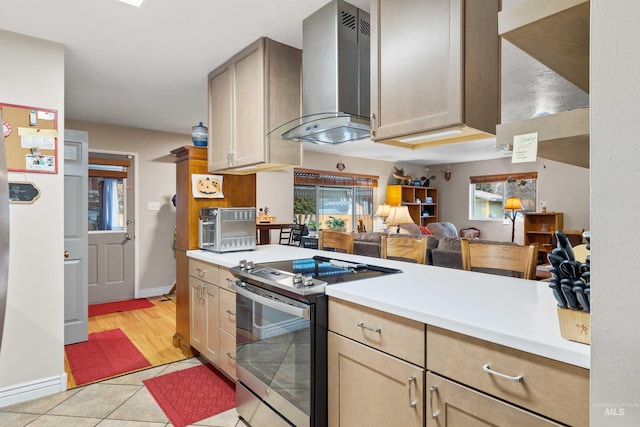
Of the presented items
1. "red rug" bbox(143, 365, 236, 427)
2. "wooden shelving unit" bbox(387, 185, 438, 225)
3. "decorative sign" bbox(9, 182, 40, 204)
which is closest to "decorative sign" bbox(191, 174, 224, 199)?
"decorative sign" bbox(9, 182, 40, 204)

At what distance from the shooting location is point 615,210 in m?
0.56

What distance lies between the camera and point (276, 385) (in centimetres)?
175

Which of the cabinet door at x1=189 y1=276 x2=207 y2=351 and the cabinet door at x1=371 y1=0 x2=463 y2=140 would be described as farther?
the cabinet door at x1=189 y1=276 x2=207 y2=351

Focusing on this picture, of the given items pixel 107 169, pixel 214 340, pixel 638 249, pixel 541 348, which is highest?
pixel 107 169

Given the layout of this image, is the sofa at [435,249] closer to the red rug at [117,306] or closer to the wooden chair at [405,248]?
the wooden chair at [405,248]

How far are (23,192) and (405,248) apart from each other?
2479mm

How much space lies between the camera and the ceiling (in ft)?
6.43

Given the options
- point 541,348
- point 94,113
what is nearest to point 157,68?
point 94,113

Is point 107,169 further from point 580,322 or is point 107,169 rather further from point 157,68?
point 580,322

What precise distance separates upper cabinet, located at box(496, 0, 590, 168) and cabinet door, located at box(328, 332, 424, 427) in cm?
79

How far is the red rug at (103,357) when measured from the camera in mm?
2613

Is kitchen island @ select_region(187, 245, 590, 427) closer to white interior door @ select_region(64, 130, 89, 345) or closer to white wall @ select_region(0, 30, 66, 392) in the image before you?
white wall @ select_region(0, 30, 66, 392)

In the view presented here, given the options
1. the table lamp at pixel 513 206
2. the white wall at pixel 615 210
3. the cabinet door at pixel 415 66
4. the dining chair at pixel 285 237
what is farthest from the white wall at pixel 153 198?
the table lamp at pixel 513 206

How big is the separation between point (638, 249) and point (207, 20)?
2.27 metres
